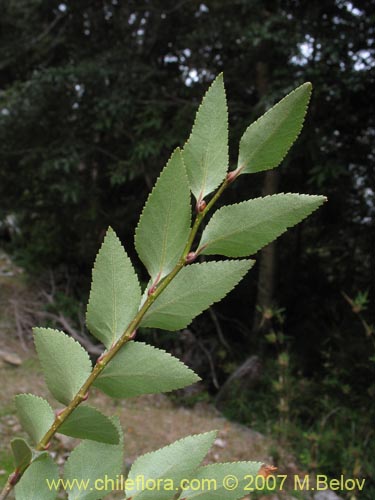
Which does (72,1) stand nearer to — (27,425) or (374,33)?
(374,33)

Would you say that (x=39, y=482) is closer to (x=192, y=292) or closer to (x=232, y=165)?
(x=192, y=292)

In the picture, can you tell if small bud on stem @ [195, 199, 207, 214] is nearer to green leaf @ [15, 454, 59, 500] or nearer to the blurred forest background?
green leaf @ [15, 454, 59, 500]

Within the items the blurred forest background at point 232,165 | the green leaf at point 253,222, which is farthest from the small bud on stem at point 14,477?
the blurred forest background at point 232,165

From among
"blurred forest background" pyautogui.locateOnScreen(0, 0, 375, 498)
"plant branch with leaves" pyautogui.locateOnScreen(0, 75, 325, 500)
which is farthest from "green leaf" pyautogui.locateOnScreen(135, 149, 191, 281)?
"blurred forest background" pyautogui.locateOnScreen(0, 0, 375, 498)

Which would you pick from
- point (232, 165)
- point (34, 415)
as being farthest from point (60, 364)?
point (232, 165)

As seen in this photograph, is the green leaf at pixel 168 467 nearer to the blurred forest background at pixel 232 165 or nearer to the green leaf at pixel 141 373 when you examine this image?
the green leaf at pixel 141 373

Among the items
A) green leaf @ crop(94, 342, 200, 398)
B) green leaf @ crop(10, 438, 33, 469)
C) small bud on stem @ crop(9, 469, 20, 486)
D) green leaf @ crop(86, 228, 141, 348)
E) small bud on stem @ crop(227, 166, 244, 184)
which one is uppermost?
small bud on stem @ crop(227, 166, 244, 184)
